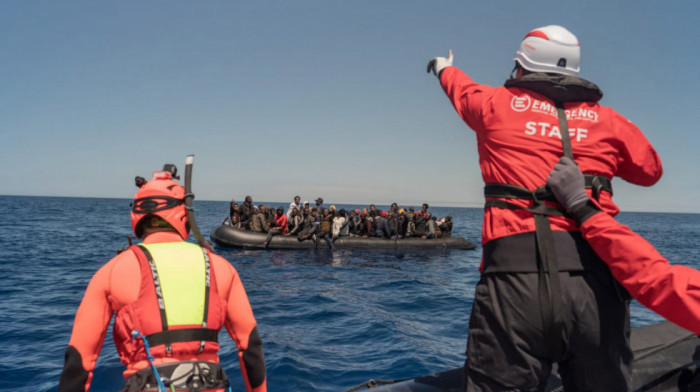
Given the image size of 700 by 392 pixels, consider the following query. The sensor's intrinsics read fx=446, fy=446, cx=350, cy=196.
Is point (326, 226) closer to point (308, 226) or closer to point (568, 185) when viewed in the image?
point (308, 226)

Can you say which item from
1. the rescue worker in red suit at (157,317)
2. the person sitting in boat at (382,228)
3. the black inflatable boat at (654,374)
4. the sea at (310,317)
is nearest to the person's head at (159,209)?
the rescue worker in red suit at (157,317)

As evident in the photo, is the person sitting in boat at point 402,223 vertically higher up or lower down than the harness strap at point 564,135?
lower down

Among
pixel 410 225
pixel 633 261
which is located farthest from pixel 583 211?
pixel 410 225

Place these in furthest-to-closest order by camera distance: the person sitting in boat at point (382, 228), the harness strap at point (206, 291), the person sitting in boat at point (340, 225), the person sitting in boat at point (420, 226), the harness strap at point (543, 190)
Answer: the person sitting in boat at point (420, 226), the person sitting in boat at point (382, 228), the person sitting in boat at point (340, 225), the harness strap at point (206, 291), the harness strap at point (543, 190)

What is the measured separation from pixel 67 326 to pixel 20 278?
21.8 feet

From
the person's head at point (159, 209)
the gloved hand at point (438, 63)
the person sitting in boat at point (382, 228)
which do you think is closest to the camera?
the person's head at point (159, 209)

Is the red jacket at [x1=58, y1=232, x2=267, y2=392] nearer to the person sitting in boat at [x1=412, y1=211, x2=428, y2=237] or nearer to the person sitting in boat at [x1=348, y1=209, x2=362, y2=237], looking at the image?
the person sitting in boat at [x1=348, y1=209, x2=362, y2=237]

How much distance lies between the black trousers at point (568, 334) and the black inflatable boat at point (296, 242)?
1900cm

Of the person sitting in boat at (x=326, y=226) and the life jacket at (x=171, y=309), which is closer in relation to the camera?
the life jacket at (x=171, y=309)

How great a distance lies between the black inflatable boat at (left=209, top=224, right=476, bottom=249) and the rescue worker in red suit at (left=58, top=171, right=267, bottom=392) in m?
18.5

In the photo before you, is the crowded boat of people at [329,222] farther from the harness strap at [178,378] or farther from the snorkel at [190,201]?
the harness strap at [178,378]

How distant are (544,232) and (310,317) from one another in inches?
314

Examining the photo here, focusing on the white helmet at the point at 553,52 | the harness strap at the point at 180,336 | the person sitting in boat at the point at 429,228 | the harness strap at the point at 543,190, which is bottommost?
the person sitting in boat at the point at 429,228

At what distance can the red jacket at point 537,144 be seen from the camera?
1.88 metres
